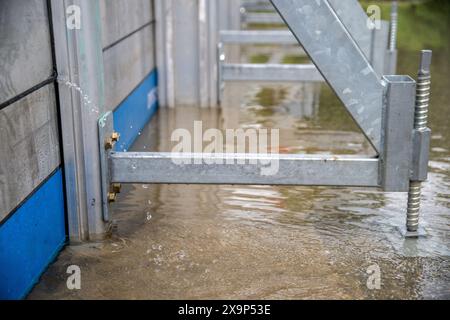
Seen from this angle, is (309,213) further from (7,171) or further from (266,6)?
(266,6)

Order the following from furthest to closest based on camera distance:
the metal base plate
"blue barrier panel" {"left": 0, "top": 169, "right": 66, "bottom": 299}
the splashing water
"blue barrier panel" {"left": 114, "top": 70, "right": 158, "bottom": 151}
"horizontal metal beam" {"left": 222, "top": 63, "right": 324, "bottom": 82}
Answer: "horizontal metal beam" {"left": 222, "top": 63, "right": 324, "bottom": 82} → "blue barrier panel" {"left": 114, "top": 70, "right": 158, "bottom": 151} → the metal base plate → the splashing water → "blue barrier panel" {"left": 0, "top": 169, "right": 66, "bottom": 299}

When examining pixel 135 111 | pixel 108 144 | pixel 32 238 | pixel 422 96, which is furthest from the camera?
pixel 135 111

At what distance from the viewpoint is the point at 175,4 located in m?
7.08

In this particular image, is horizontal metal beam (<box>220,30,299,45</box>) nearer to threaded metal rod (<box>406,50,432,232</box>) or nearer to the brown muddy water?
the brown muddy water

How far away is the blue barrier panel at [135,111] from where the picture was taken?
5.35 metres

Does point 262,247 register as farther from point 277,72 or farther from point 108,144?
point 277,72

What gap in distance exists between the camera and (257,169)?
353 cm

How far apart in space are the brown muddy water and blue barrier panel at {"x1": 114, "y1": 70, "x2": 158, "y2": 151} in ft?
2.62

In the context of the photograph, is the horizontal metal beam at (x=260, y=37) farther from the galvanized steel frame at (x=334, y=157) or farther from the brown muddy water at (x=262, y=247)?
the galvanized steel frame at (x=334, y=157)

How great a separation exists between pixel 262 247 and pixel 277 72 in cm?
372

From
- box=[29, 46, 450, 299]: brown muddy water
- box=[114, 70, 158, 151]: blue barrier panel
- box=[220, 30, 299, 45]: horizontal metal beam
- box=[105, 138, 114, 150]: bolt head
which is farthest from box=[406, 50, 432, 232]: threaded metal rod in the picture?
box=[220, 30, 299, 45]: horizontal metal beam

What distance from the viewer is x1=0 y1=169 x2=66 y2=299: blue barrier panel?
9.39 ft

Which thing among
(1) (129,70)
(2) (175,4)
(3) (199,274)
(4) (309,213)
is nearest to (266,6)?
(2) (175,4)

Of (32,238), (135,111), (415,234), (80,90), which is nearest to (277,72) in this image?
(135,111)
